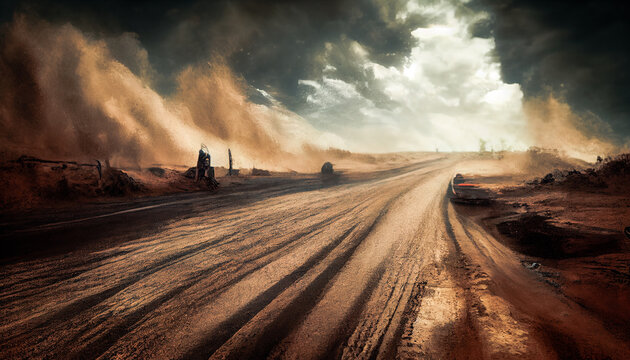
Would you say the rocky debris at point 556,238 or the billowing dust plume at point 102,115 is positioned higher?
the billowing dust plume at point 102,115

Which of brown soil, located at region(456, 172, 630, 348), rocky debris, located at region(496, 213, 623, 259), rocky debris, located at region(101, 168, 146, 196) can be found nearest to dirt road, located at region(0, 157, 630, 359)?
brown soil, located at region(456, 172, 630, 348)

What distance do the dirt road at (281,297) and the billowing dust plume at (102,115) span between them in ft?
39.2

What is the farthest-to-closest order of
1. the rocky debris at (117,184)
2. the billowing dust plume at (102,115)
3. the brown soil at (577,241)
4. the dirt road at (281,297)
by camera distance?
the billowing dust plume at (102,115)
the rocky debris at (117,184)
the brown soil at (577,241)
the dirt road at (281,297)

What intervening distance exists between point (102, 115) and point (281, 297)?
25311 mm

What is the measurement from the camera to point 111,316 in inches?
81.1

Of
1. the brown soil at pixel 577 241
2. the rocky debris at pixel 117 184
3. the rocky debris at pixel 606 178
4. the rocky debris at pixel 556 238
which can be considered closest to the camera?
the brown soil at pixel 577 241

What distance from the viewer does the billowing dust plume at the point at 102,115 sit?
15484 millimetres

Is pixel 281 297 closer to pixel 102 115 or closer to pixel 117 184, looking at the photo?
pixel 117 184

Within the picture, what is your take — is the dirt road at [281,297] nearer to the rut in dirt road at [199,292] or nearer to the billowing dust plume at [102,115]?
the rut in dirt road at [199,292]

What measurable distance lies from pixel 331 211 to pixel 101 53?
1126 inches

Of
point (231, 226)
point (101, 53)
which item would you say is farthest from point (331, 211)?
point (101, 53)

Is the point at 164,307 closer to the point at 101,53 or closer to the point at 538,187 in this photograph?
the point at 538,187

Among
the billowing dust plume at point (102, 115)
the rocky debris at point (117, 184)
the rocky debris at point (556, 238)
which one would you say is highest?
the billowing dust plume at point (102, 115)

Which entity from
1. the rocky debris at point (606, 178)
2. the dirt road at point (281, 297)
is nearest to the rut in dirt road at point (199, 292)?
the dirt road at point (281, 297)
